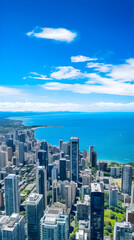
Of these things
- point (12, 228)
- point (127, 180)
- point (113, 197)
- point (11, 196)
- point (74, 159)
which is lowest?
point (113, 197)

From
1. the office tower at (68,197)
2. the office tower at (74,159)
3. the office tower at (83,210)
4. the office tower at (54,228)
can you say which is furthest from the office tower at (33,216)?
the office tower at (74,159)

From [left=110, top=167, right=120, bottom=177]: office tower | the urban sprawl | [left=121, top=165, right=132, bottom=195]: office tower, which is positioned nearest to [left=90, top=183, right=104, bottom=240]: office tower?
the urban sprawl

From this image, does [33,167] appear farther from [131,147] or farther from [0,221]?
[131,147]

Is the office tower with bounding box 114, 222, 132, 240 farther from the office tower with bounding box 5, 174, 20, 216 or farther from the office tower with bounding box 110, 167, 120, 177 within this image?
the office tower with bounding box 110, 167, 120, 177

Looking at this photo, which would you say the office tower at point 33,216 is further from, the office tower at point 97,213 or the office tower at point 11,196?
the office tower at point 11,196

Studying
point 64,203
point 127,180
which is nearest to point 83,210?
point 64,203

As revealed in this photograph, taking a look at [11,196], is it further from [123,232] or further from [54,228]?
[123,232]
